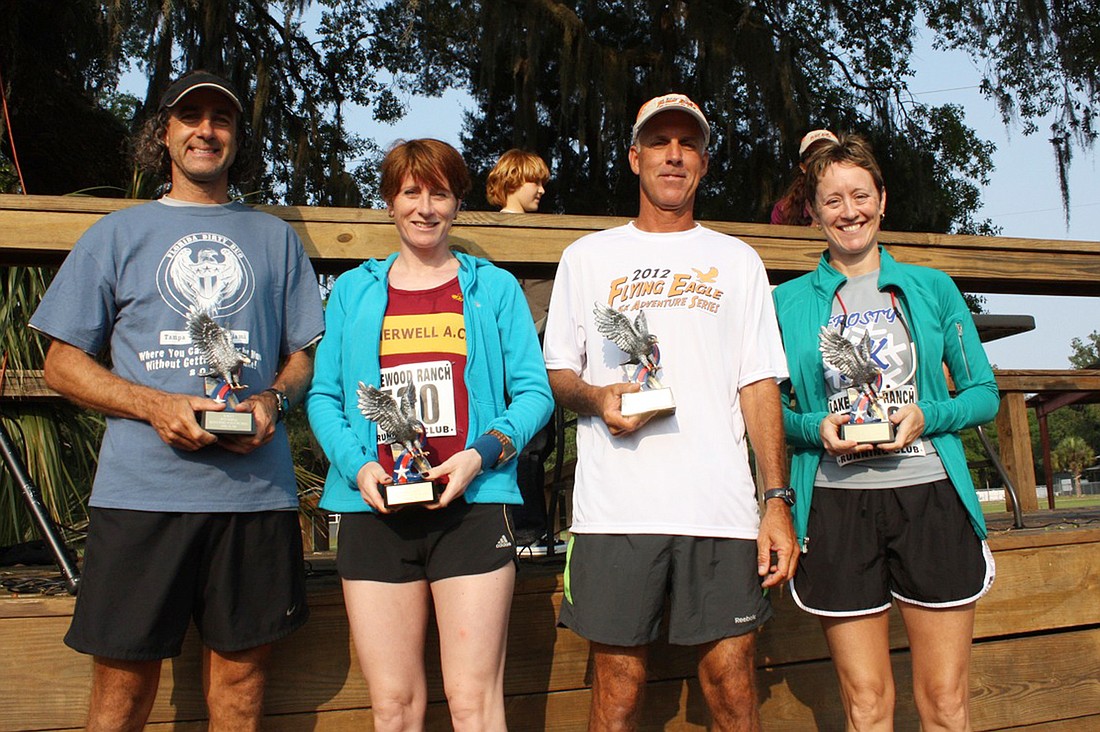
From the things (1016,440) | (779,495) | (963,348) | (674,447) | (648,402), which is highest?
(963,348)

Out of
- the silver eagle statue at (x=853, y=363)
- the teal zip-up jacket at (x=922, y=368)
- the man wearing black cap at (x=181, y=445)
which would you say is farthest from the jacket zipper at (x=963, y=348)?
the man wearing black cap at (x=181, y=445)

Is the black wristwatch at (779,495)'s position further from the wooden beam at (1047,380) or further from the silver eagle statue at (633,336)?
the wooden beam at (1047,380)

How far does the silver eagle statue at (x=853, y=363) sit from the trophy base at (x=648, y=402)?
43 centimetres

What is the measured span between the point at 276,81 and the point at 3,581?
7.59 metres

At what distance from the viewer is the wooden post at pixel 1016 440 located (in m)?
6.68

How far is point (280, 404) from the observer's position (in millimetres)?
2385

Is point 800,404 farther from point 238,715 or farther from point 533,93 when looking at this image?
point 533,93

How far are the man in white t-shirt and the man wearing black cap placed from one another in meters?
0.72

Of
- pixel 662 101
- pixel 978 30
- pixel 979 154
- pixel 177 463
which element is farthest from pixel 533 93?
pixel 177 463

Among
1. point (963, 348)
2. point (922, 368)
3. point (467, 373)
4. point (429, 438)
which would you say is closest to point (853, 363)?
point (922, 368)

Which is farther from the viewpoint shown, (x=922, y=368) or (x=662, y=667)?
(x=662, y=667)

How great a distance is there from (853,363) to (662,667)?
109 centimetres

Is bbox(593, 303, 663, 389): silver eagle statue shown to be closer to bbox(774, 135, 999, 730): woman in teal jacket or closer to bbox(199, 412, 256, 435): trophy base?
bbox(774, 135, 999, 730): woman in teal jacket

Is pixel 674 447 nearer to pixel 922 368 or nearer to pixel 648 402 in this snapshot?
pixel 648 402
